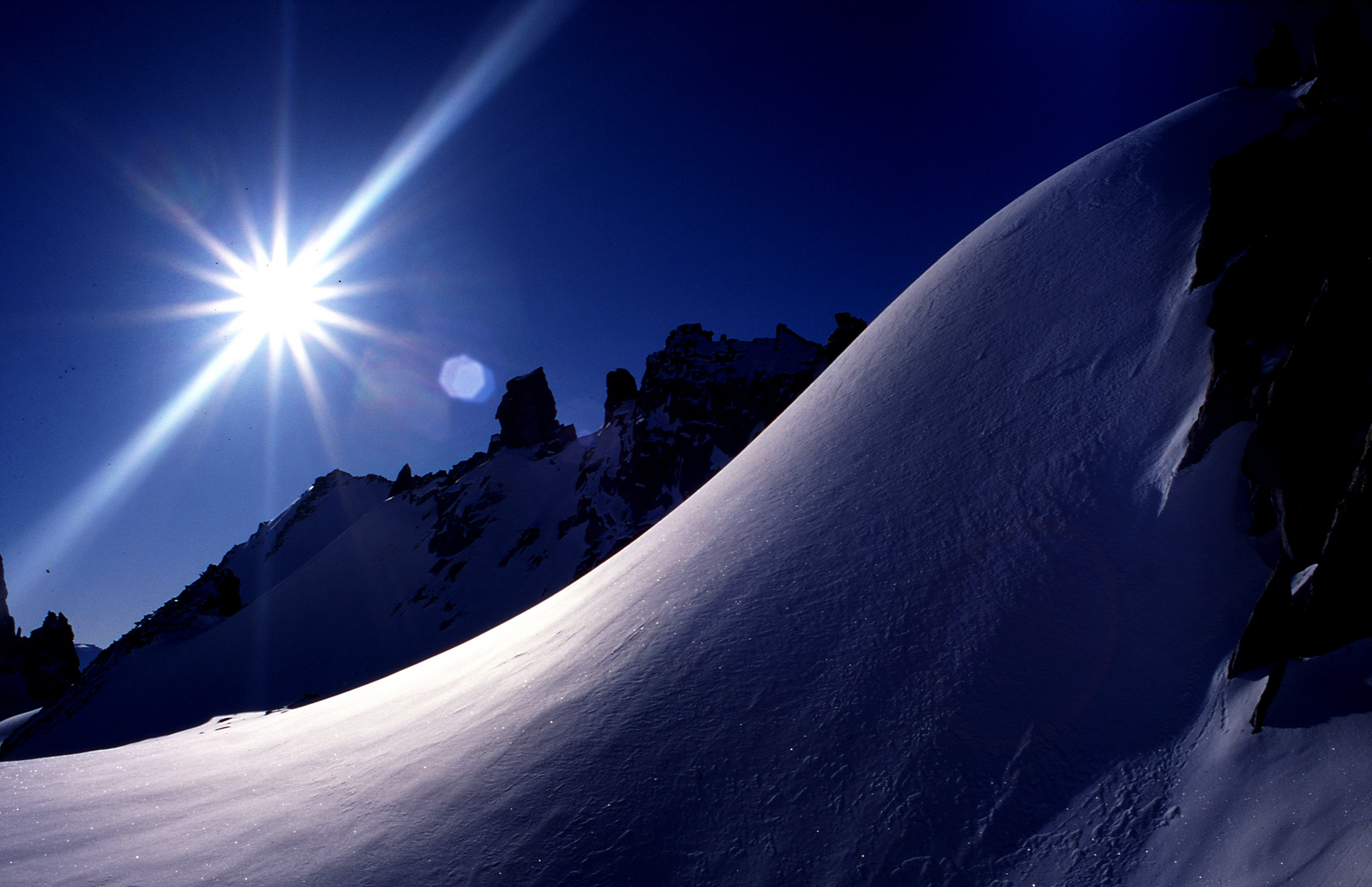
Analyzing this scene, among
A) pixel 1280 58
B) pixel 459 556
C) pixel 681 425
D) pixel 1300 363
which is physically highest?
pixel 459 556

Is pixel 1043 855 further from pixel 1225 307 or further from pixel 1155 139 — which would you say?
pixel 1155 139

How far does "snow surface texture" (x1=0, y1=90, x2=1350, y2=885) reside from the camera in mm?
5215

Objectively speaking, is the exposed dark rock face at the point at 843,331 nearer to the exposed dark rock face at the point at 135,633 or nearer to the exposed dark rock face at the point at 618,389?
the exposed dark rock face at the point at 618,389

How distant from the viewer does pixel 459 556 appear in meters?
79.6

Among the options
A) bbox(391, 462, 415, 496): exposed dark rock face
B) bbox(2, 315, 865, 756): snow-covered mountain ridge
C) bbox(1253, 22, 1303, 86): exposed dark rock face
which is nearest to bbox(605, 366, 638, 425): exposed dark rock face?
bbox(2, 315, 865, 756): snow-covered mountain ridge

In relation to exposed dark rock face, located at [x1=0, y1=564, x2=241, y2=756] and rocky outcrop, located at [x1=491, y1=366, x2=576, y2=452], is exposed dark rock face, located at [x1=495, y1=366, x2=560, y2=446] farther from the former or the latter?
exposed dark rock face, located at [x1=0, y1=564, x2=241, y2=756]

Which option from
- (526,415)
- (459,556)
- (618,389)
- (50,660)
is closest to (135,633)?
(50,660)

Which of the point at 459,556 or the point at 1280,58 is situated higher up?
the point at 459,556

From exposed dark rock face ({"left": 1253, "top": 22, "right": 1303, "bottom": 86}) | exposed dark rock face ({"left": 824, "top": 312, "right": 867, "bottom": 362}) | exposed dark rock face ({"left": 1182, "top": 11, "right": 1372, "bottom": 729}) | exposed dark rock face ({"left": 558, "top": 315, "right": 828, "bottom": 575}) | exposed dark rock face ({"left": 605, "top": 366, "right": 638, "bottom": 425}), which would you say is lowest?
exposed dark rock face ({"left": 1182, "top": 11, "right": 1372, "bottom": 729})

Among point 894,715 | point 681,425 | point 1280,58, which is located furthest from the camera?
point 681,425

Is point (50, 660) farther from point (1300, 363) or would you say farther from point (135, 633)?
point (1300, 363)

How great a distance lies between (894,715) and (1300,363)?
19.7 ft

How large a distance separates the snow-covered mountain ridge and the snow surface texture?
52845 millimetres

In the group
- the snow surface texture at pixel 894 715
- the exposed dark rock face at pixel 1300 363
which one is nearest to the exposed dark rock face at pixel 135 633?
the snow surface texture at pixel 894 715
